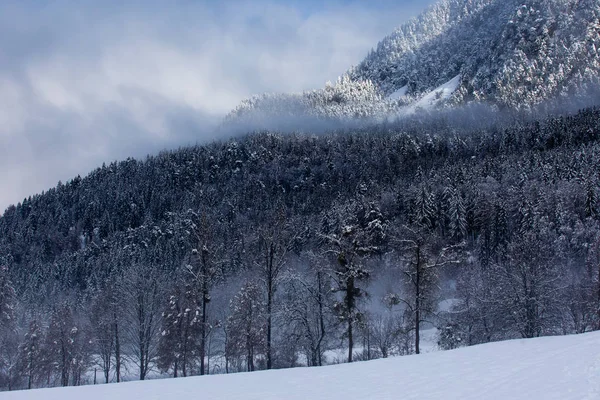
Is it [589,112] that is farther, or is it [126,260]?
[589,112]

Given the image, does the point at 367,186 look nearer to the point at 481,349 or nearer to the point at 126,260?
the point at 126,260

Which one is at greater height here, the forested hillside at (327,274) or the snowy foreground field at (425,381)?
the forested hillside at (327,274)

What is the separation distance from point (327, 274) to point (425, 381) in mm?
21953

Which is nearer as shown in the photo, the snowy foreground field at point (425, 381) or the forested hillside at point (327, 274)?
the snowy foreground field at point (425, 381)

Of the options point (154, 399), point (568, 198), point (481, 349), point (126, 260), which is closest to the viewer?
point (154, 399)

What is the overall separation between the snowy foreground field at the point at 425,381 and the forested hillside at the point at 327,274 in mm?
9645

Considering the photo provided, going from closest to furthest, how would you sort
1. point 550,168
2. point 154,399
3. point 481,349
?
point 154,399 < point 481,349 < point 550,168

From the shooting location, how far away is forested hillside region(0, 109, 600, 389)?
3144cm

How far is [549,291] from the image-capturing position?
127 feet

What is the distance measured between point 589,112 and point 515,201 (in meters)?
132

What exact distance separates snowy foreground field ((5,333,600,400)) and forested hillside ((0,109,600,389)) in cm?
964

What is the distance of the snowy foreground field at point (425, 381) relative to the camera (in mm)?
12344

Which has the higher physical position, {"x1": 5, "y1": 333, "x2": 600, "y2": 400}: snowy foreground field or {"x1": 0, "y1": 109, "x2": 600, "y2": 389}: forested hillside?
{"x1": 0, "y1": 109, "x2": 600, "y2": 389}: forested hillside

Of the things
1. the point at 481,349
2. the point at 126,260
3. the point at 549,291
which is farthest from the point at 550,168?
the point at 126,260
